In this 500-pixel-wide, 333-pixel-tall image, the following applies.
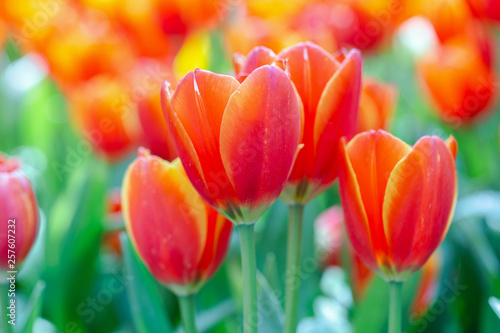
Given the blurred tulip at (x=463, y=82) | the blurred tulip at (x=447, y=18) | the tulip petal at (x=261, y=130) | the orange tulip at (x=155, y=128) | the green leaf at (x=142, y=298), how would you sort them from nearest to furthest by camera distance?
the tulip petal at (x=261, y=130) → the green leaf at (x=142, y=298) → the orange tulip at (x=155, y=128) → the blurred tulip at (x=463, y=82) → the blurred tulip at (x=447, y=18)

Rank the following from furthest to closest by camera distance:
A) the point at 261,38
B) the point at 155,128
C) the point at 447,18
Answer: the point at 447,18, the point at 261,38, the point at 155,128

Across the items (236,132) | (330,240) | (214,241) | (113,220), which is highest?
(236,132)

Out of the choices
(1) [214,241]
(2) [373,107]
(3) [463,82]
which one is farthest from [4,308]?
(3) [463,82]

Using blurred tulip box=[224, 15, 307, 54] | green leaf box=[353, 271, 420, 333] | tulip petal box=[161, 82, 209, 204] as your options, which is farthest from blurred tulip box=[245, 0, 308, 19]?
tulip petal box=[161, 82, 209, 204]

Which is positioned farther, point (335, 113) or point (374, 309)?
point (374, 309)

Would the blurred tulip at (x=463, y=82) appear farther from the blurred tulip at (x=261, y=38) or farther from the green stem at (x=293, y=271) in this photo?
the green stem at (x=293, y=271)

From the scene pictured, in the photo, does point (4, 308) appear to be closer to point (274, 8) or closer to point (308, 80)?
point (308, 80)

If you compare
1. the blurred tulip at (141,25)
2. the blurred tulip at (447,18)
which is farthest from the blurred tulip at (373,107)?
the blurred tulip at (141,25)

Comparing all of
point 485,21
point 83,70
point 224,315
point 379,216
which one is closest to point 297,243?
point 379,216
